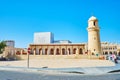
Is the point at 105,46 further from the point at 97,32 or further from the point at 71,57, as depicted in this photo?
the point at 71,57

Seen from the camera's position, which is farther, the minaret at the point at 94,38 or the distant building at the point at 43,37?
the distant building at the point at 43,37

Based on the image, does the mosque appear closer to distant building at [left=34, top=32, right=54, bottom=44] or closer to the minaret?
the minaret

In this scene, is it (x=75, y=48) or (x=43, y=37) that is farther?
(x=43, y=37)

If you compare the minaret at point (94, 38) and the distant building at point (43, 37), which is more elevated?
the distant building at point (43, 37)

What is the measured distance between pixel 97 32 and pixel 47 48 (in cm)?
2202

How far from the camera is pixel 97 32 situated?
61500 mm

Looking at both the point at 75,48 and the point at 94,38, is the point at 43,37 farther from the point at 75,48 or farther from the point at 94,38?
the point at 94,38

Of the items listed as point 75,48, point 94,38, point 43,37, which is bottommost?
point 75,48

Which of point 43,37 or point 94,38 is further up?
point 43,37

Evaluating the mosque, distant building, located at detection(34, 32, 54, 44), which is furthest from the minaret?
distant building, located at detection(34, 32, 54, 44)

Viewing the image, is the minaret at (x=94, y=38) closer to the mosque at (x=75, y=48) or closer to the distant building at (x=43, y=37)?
the mosque at (x=75, y=48)

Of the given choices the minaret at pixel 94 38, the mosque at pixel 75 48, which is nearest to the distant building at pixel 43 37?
the mosque at pixel 75 48

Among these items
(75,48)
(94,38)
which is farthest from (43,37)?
(94,38)

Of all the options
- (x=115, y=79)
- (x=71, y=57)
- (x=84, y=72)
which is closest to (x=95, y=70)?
(x=84, y=72)
